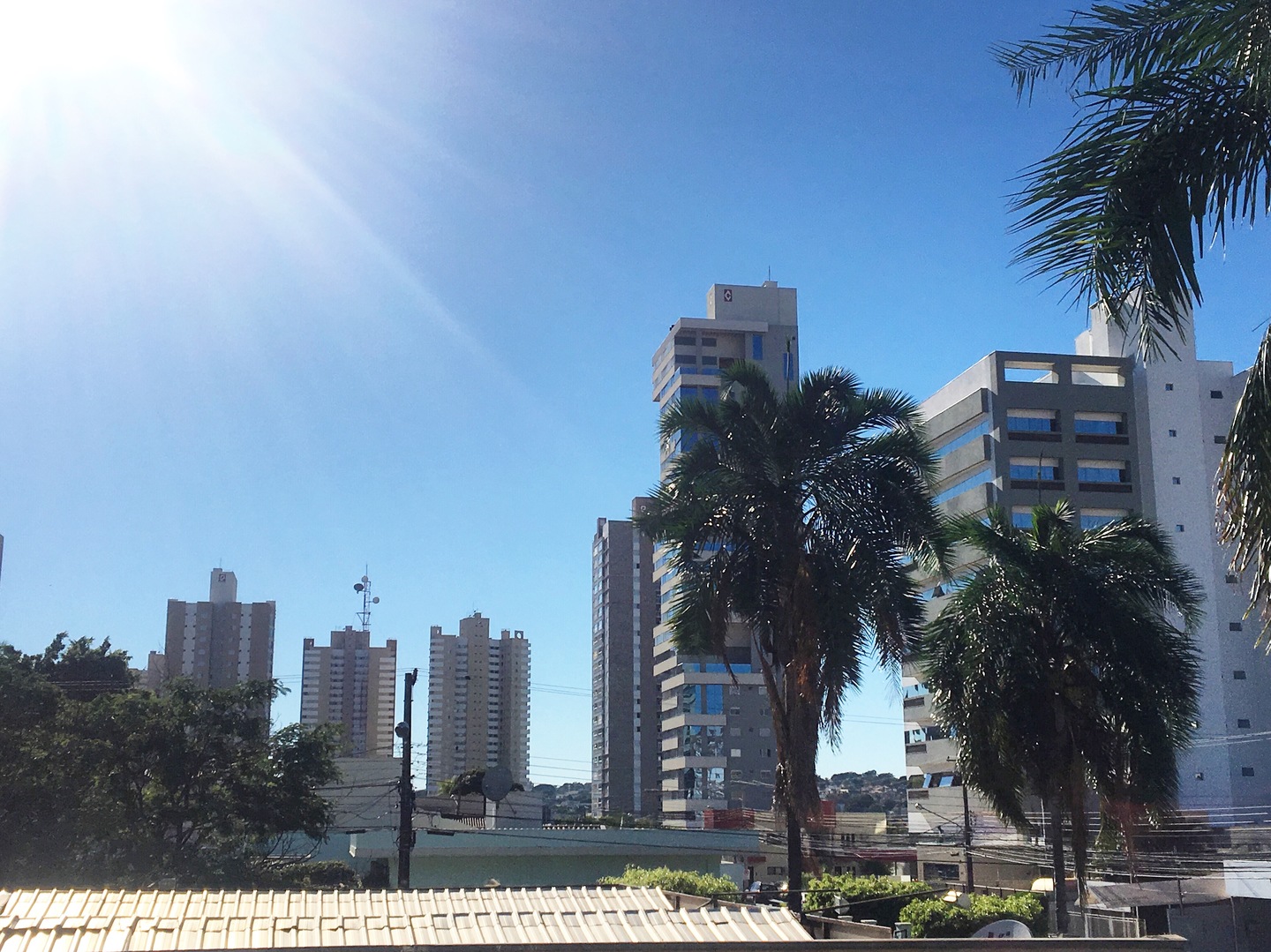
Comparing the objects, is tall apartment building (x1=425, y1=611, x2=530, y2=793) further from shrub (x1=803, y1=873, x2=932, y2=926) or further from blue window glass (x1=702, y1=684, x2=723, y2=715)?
shrub (x1=803, y1=873, x2=932, y2=926)

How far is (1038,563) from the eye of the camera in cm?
2097

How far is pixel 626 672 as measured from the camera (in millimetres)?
136625

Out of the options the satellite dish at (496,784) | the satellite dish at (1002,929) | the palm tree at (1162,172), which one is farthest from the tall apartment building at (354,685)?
the palm tree at (1162,172)

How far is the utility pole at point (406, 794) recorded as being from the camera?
3039cm

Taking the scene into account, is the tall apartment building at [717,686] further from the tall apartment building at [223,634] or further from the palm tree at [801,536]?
the palm tree at [801,536]

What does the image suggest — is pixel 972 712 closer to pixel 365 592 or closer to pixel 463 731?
pixel 365 592

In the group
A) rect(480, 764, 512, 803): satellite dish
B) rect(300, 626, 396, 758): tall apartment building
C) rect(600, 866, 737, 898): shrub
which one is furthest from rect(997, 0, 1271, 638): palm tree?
rect(300, 626, 396, 758): tall apartment building

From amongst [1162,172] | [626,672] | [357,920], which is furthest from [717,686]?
[1162,172]

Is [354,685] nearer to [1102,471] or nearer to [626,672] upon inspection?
[626,672]

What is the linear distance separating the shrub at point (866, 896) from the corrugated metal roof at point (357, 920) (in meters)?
13.2

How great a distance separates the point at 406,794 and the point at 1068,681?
1903 cm

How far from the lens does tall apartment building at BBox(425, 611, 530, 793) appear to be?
185 meters

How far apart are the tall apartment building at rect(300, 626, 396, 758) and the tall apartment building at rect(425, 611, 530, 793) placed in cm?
936

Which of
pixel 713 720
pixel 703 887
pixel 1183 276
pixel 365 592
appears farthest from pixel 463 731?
pixel 1183 276
